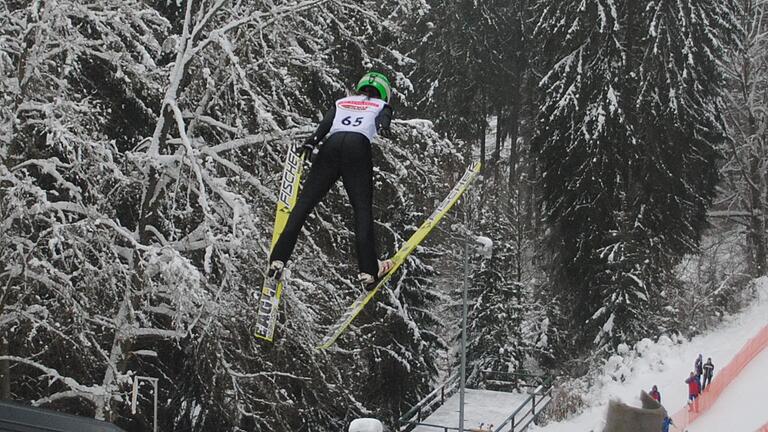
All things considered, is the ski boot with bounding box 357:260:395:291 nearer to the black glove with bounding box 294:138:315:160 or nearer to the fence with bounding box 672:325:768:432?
the black glove with bounding box 294:138:315:160

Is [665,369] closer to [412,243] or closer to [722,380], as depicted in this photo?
[722,380]

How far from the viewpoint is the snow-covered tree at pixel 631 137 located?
29.8 meters

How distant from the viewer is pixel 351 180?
19.2ft

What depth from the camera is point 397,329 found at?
26.7m

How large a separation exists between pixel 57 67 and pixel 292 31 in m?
4.03

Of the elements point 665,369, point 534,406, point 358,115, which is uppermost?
point 358,115

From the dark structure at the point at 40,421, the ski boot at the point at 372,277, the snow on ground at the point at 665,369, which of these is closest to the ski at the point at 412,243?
the ski boot at the point at 372,277

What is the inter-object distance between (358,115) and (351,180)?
1.48ft

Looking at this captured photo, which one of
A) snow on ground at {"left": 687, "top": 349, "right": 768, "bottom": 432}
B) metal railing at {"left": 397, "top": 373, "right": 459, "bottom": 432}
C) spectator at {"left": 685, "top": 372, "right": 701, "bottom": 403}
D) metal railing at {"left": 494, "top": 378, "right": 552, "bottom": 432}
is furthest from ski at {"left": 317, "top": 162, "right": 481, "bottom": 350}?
metal railing at {"left": 494, "top": 378, "right": 552, "bottom": 432}

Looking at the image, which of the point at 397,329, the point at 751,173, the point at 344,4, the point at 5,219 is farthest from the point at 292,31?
the point at 751,173

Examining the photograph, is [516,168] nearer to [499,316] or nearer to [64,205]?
[499,316]

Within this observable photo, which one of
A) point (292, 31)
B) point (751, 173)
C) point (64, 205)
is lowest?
point (64, 205)

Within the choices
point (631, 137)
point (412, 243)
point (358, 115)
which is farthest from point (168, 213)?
point (631, 137)

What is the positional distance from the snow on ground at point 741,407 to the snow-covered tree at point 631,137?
282 inches
